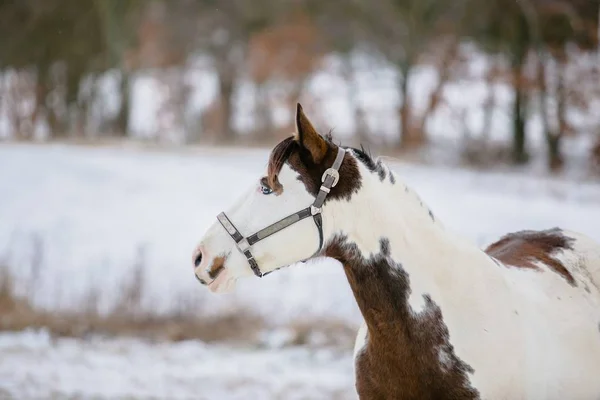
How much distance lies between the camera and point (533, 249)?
383 centimetres

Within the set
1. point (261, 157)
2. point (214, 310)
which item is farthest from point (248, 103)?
point (214, 310)

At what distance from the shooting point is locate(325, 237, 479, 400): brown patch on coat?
2.90 metres

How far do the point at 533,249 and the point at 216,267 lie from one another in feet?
5.79

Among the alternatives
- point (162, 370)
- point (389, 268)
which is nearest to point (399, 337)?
point (389, 268)

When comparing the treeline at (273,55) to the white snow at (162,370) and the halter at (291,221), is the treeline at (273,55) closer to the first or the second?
the white snow at (162,370)

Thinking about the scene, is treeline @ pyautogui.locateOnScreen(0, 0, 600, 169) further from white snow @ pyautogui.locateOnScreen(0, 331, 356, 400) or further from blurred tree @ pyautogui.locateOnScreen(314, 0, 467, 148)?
white snow @ pyautogui.locateOnScreen(0, 331, 356, 400)

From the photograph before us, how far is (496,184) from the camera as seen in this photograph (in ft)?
43.5

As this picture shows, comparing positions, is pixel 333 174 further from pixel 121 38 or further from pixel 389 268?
pixel 121 38

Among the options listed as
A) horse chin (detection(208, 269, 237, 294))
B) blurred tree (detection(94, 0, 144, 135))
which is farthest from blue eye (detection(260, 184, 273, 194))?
blurred tree (detection(94, 0, 144, 135))

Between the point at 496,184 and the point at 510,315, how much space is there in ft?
34.6

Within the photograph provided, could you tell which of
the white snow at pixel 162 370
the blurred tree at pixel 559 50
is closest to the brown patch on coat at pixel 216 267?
the white snow at pixel 162 370

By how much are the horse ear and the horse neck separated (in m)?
0.20

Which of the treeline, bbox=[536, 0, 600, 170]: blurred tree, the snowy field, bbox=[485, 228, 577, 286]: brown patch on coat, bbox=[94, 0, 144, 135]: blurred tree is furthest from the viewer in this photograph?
bbox=[94, 0, 144, 135]: blurred tree

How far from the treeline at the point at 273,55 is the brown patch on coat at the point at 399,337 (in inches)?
588
